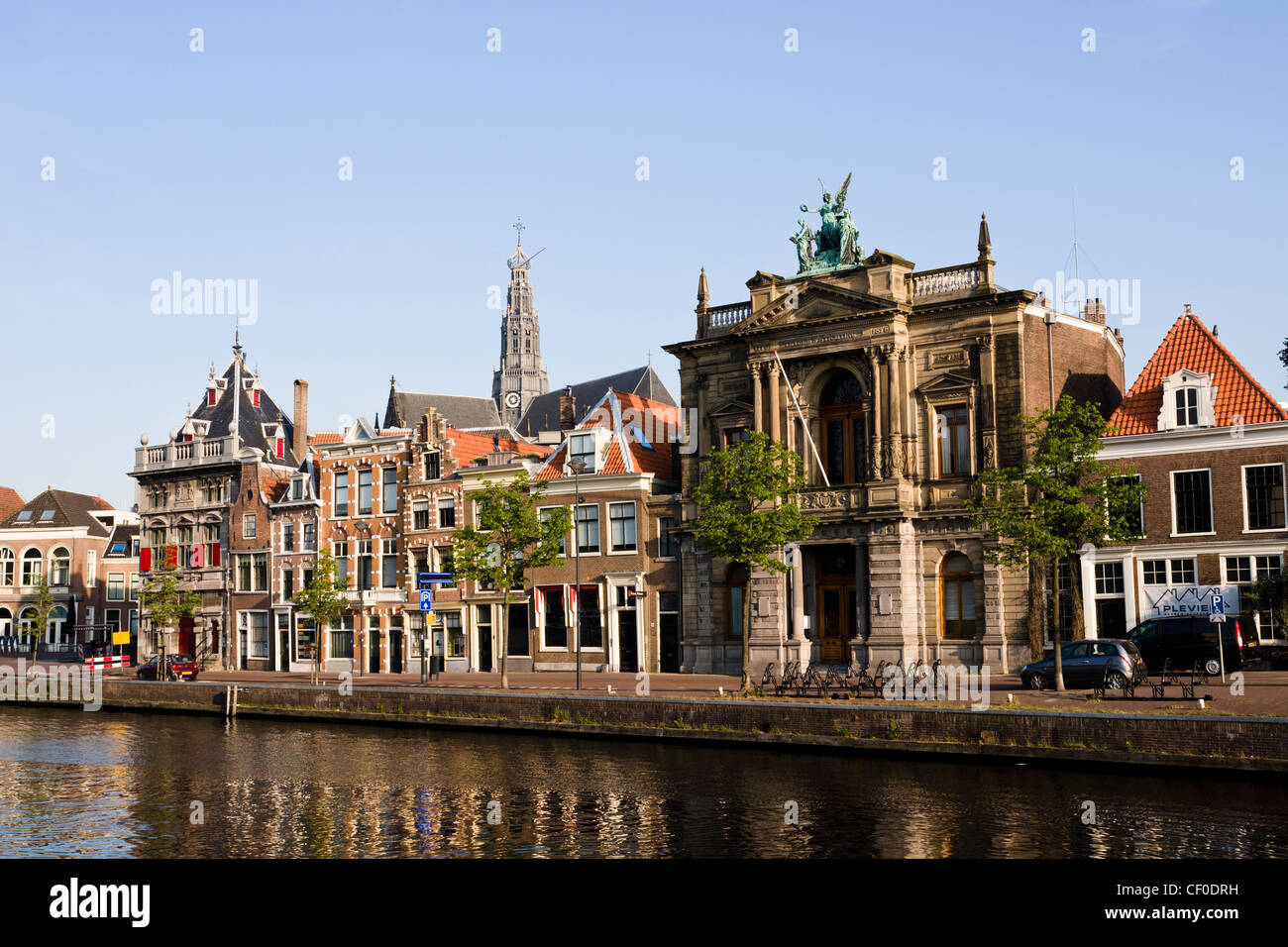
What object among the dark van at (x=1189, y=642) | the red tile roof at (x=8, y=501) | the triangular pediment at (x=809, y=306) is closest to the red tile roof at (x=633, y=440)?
the triangular pediment at (x=809, y=306)

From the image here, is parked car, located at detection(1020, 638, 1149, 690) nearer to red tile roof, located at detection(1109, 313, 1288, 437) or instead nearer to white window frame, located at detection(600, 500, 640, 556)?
red tile roof, located at detection(1109, 313, 1288, 437)

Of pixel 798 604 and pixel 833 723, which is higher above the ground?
pixel 798 604

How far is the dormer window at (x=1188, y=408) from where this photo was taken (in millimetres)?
42875

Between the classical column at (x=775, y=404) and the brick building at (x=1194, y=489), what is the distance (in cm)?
1219

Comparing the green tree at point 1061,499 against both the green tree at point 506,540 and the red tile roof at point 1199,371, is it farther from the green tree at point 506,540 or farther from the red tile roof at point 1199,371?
the green tree at point 506,540

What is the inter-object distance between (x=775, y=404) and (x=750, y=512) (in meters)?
9.36

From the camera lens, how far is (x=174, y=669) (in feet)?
188

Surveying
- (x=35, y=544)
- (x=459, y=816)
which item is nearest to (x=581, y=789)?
(x=459, y=816)

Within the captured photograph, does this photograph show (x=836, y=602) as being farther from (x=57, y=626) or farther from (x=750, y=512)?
(x=57, y=626)

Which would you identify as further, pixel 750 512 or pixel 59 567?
pixel 59 567

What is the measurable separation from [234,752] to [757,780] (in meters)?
16.1

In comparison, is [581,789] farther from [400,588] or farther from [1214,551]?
[400,588]

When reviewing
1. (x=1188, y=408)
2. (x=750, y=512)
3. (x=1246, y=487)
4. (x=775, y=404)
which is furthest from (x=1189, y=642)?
(x=775, y=404)

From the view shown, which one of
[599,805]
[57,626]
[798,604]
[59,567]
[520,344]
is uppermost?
[520,344]
